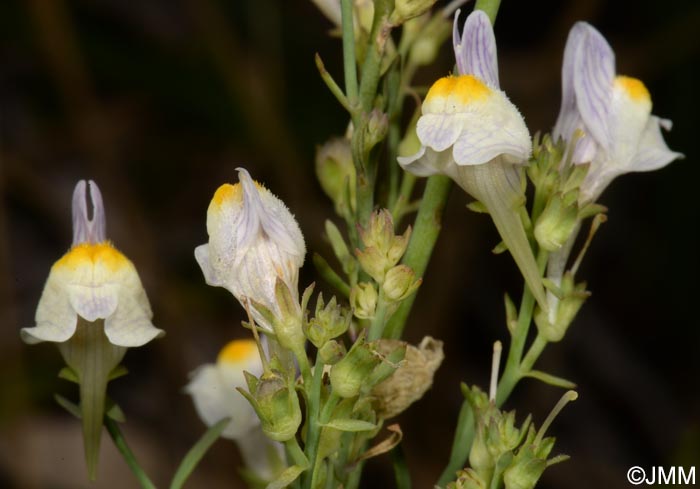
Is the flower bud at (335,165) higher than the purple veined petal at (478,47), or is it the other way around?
the purple veined petal at (478,47)

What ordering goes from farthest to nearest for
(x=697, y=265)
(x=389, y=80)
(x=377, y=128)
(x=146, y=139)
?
(x=146, y=139) → (x=697, y=265) → (x=389, y=80) → (x=377, y=128)

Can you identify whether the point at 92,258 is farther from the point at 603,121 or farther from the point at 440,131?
the point at 603,121

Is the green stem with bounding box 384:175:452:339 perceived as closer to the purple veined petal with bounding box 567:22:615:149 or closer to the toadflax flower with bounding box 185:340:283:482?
the purple veined petal with bounding box 567:22:615:149

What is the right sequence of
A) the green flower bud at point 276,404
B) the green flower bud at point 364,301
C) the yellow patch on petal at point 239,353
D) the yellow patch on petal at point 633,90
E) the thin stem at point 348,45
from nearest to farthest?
1. the green flower bud at point 276,404
2. the green flower bud at point 364,301
3. the thin stem at point 348,45
4. the yellow patch on petal at point 633,90
5. the yellow patch on petal at point 239,353

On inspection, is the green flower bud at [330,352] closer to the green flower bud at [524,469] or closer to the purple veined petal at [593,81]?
the green flower bud at [524,469]

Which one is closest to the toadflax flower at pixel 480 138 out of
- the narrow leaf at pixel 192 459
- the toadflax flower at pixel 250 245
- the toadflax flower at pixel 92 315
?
the toadflax flower at pixel 250 245

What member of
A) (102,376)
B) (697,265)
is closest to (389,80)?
(102,376)

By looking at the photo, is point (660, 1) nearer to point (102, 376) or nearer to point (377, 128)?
point (377, 128)

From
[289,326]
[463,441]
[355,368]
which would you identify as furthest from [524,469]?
[289,326]
